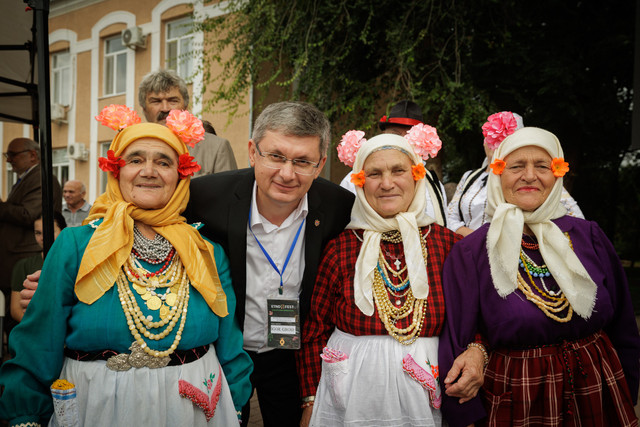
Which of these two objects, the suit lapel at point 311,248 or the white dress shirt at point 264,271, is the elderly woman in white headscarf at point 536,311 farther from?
the white dress shirt at point 264,271

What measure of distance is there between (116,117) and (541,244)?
7.03 ft

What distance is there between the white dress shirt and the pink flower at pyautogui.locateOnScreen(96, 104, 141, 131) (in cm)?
76

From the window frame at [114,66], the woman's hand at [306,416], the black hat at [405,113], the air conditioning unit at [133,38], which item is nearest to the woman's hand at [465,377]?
the woman's hand at [306,416]

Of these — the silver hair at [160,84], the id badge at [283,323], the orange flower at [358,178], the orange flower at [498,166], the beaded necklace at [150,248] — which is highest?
the silver hair at [160,84]

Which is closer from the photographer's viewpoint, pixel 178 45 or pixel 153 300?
pixel 153 300

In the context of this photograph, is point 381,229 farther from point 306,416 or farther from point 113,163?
point 113,163

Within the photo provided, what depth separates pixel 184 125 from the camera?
90.4 inches

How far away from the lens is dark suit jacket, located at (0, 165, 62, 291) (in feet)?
8.86

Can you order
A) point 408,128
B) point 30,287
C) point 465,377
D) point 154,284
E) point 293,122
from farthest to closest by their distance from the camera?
1. point 408,128
2. point 293,122
3. point 30,287
4. point 465,377
5. point 154,284

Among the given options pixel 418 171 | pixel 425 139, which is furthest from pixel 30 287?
pixel 425 139

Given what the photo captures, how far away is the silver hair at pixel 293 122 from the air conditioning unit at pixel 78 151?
12289 mm

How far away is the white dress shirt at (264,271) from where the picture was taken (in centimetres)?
261

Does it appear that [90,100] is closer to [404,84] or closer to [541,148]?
[404,84]

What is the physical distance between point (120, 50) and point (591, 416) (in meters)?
13.9
